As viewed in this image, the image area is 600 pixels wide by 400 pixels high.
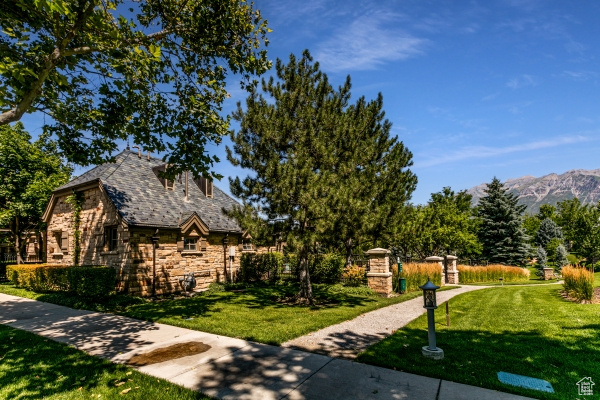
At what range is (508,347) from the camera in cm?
582

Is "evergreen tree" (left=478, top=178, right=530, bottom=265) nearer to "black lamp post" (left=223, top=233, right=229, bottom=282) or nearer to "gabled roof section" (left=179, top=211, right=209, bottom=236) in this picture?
"black lamp post" (left=223, top=233, right=229, bottom=282)

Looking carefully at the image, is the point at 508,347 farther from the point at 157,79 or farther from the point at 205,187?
the point at 205,187

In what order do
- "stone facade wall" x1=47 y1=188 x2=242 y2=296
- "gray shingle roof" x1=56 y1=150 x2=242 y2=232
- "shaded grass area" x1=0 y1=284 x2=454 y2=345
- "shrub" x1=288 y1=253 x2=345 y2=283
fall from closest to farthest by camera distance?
"shaded grass area" x1=0 y1=284 x2=454 y2=345
"stone facade wall" x1=47 y1=188 x2=242 y2=296
"gray shingle roof" x1=56 y1=150 x2=242 y2=232
"shrub" x1=288 y1=253 x2=345 y2=283

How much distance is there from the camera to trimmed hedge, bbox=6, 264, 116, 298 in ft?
37.3

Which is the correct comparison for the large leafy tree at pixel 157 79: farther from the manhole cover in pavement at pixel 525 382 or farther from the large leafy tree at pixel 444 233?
the large leafy tree at pixel 444 233

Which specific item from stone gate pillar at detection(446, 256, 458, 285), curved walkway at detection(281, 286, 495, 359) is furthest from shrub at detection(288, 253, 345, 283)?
stone gate pillar at detection(446, 256, 458, 285)

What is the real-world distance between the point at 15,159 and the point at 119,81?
20.4 meters

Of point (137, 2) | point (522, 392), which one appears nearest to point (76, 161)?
point (137, 2)

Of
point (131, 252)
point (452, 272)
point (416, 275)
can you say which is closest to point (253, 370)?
point (131, 252)

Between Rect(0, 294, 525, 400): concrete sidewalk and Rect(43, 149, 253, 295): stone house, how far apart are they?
571cm

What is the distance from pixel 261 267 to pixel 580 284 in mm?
15492

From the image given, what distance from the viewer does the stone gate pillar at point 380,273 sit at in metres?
13.1

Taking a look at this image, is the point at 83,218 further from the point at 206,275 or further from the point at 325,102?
the point at 325,102

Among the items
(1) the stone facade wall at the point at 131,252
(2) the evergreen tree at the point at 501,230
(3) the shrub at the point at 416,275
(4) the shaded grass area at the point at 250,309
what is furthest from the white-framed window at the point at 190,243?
(2) the evergreen tree at the point at 501,230
